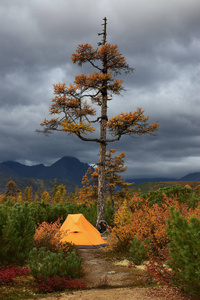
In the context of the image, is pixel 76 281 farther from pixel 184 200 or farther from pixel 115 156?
pixel 115 156

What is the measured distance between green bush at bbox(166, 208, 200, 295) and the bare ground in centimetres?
47

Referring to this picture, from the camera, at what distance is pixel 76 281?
734 centimetres

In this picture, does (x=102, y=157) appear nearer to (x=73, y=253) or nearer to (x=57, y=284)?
(x=73, y=253)

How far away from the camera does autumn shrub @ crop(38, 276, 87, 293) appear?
6.82 metres

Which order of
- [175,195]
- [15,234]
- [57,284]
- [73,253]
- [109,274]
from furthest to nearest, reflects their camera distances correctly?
[175,195] < [109,274] < [73,253] < [15,234] < [57,284]

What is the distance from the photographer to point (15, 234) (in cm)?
760

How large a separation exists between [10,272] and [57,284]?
1.29 meters

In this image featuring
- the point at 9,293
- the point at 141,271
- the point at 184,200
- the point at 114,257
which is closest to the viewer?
the point at 9,293

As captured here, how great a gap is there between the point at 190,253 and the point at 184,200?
34.2 feet

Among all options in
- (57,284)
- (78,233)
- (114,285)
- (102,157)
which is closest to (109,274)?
(114,285)

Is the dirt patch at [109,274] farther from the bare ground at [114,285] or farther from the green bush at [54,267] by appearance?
the green bush at [54,267]

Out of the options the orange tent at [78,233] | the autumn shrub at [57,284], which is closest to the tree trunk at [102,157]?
the orange tent at [78,233]

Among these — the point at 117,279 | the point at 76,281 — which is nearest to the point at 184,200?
the point at 117,279

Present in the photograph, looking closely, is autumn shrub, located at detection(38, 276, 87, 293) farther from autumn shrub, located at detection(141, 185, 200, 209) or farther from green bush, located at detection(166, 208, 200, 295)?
autumn shrub, located at detection(141, 185, 200, 209)
